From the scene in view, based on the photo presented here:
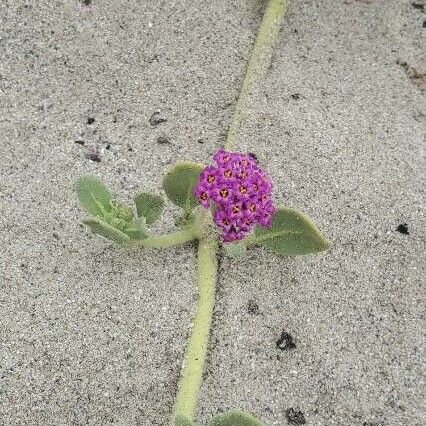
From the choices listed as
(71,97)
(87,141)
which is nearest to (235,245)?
(87,141)

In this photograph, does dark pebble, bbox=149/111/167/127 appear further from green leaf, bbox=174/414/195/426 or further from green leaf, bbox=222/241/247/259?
green leaf, bbox=174/414/195/426

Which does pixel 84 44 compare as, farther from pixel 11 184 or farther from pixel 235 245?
pixel 235 245

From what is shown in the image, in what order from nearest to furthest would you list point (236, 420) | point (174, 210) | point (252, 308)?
point (236, 420)
point (252, 308)
point (174, 210)

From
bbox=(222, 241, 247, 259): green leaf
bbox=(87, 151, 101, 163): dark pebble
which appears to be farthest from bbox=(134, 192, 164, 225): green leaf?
bbox=(87, 151, 101, 163): dark pebble

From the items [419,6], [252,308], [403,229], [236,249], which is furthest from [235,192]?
[419,6]

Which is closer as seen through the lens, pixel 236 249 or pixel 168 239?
pixel 236 249

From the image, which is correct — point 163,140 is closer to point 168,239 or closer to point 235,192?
point 168,239
